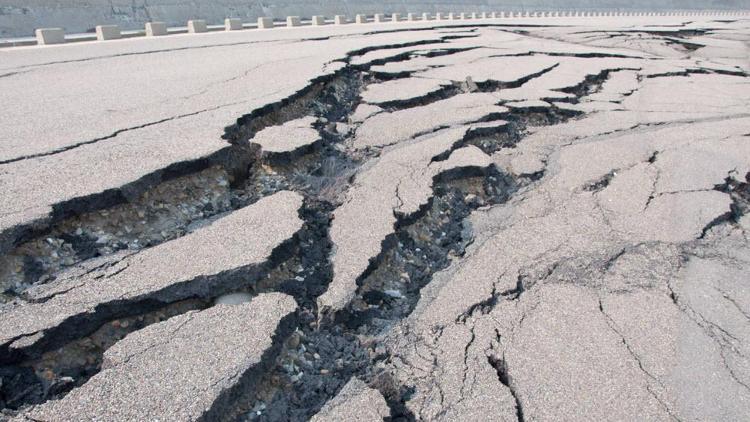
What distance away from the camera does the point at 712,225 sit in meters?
2.75

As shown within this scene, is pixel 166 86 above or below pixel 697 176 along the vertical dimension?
above

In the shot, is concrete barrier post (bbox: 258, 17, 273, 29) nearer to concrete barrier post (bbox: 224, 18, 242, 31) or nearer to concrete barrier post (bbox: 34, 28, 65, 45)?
concrete barrier post (bbox: 224, 18, 242, 31)

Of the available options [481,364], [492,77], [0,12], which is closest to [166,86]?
[492,77]

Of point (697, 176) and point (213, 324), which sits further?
point (697, 176)

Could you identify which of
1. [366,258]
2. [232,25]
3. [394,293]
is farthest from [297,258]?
[232,25]

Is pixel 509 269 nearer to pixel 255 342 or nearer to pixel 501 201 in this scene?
pixel 501 201

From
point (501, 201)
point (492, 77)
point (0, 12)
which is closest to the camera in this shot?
point (501, 201)

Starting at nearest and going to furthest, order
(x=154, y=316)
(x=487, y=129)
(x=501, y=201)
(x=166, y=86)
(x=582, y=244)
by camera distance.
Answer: (x=154, y=316), (x=582, y=244), (x=501, y=201), (x=487, y=129), (x=166, y=86)

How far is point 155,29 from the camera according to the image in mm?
10773

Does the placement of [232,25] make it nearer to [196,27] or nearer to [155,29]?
[196,27]

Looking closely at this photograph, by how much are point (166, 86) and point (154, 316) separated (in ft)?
11.7

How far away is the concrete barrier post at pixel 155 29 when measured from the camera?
1061cm

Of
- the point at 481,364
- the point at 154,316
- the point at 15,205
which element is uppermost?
the point at 15,205

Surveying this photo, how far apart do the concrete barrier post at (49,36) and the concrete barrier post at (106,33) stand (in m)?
0.82
